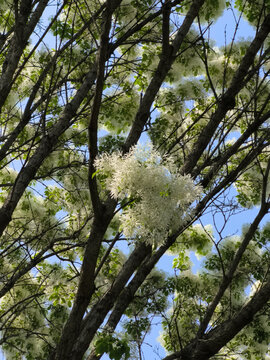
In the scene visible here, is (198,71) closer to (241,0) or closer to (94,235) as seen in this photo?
(241,0)

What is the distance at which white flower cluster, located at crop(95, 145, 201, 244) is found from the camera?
2.37 m

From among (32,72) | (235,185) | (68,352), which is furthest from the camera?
(235,185)

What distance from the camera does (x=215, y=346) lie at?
2967 millimetres

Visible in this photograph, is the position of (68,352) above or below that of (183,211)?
below

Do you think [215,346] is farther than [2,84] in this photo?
No

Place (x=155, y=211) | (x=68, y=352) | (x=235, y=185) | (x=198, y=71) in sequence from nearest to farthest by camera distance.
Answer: (x=155, y=211)
(x=68, y=352)
(x=198, y=71)
(x=235, y=185)

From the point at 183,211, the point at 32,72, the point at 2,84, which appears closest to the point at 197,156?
the point at 183,211

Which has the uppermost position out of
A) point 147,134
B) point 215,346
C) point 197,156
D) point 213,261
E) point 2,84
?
point 147,134

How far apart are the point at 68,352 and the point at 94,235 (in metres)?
0.73

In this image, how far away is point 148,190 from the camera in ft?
7.87

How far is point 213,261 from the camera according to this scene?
770cm

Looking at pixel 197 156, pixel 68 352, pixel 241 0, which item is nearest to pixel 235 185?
pixel 241 0

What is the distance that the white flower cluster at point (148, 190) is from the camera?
2371 mm

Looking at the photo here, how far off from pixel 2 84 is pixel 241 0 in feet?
12.5
